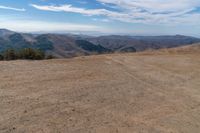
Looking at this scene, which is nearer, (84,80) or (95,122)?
(95,122)

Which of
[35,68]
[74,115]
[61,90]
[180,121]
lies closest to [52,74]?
[35,68]

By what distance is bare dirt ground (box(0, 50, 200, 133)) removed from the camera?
21.9ft

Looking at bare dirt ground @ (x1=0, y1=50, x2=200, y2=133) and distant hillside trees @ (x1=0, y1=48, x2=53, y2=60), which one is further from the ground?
bare dirt ground @ (x1=0, y1=50, x2=200, y2=133)

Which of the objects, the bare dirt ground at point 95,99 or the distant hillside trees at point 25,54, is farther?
the distant hillside trees at point 25,54

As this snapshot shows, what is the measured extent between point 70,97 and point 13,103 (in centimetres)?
169

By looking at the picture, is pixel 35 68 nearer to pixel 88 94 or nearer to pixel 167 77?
pixel 88 94

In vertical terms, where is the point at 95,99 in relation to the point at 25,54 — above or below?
above

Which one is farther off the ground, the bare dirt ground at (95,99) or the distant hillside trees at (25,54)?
the bare dirt ground at (95,99)

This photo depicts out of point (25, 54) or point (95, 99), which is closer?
point (95, 99)

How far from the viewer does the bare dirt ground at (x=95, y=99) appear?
6668 millimetres

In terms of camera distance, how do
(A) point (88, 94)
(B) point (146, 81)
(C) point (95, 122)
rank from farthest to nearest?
(B) point (146, 81), (A) point (88, 94), (C) point (95, 122)

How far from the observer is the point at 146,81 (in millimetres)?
11805

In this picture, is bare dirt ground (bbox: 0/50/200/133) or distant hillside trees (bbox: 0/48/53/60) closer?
bare dirt ground (bbox: 0/50/200/133)

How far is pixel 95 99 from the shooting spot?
8680mm
